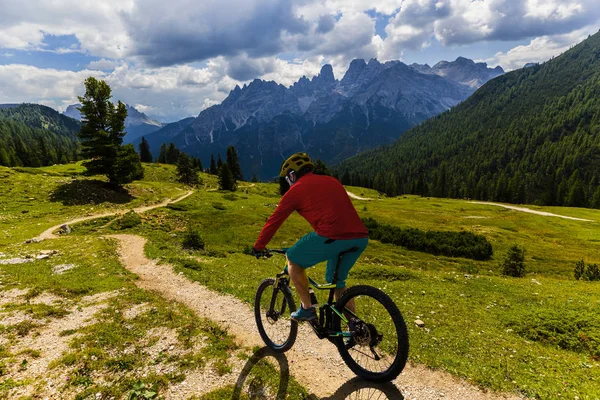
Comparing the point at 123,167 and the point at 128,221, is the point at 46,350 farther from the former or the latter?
the point at 123,167

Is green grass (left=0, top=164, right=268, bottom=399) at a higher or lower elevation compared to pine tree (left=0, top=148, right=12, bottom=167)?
lower

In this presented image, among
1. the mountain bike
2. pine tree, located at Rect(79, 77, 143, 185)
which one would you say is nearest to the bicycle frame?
the mountain bike

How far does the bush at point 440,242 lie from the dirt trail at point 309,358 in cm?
3086

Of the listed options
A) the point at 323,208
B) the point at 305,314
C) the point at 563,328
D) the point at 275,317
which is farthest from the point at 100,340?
the point at 563,328

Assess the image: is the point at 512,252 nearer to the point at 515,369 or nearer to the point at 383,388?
the point at 515,369

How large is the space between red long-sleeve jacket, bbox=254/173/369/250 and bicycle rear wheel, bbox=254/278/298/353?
2.65m

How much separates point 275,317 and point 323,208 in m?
4.44

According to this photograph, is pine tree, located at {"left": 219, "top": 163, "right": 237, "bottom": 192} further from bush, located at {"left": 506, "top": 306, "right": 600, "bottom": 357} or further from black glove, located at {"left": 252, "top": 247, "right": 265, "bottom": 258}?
bush, located at {"left": 506, "top": 306, "right": 600, "bottom": 357}

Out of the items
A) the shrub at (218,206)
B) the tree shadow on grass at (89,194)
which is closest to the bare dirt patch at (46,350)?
the shrub at (218,206)

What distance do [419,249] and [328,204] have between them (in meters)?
34.8

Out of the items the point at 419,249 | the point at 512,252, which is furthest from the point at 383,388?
the point at 419,249

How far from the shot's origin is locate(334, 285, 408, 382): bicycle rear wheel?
6.18m

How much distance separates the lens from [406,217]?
66.6 meters

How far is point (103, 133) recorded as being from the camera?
158 feet
